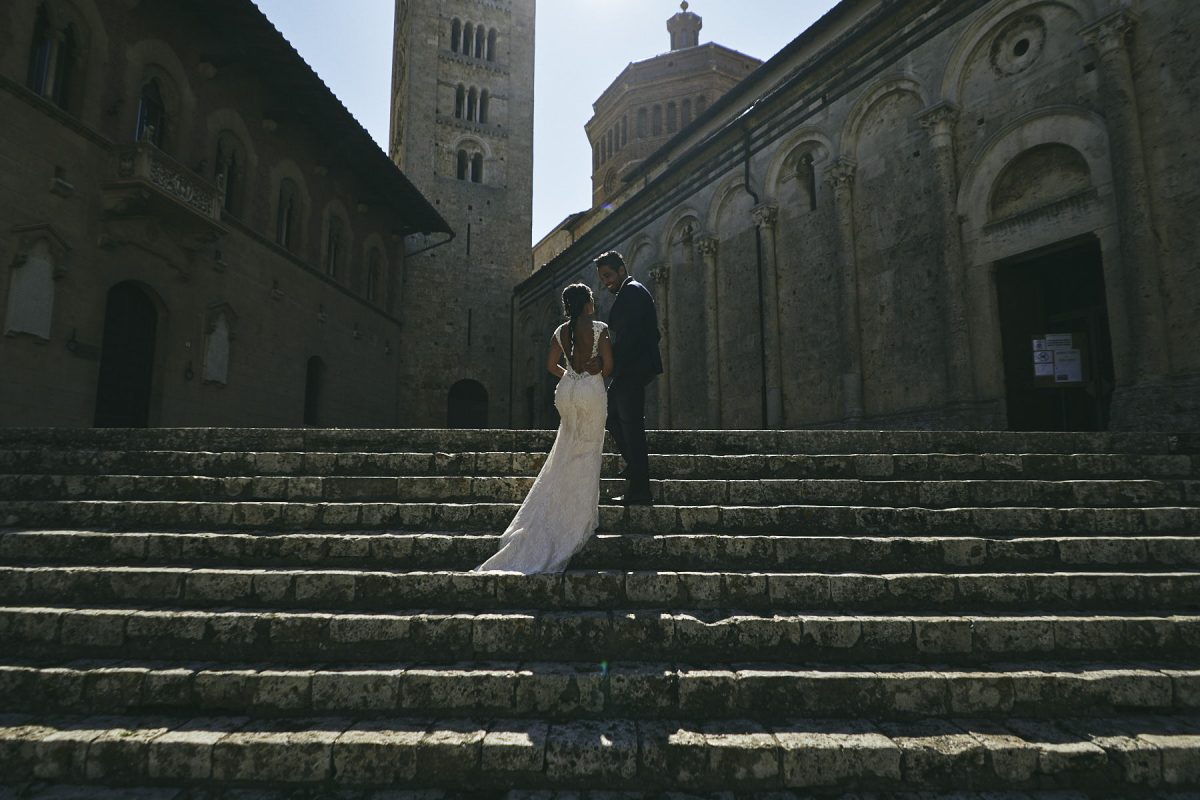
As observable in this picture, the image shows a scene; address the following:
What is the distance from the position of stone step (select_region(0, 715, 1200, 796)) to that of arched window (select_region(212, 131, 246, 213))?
14.3 m

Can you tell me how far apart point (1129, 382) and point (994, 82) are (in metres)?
5.50

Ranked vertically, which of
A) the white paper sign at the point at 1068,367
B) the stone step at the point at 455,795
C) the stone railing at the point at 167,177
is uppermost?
the stone railing at the point at 167,177

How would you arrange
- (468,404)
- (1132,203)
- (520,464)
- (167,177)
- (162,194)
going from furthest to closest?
1. (468,404)
2. (167,177)
3. (162,194)
4. (1132,203)
5. (520,464)

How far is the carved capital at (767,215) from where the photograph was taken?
1427cm

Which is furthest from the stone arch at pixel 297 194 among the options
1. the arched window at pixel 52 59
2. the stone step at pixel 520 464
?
the stone step at pixel 520 464

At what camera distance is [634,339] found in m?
4.82

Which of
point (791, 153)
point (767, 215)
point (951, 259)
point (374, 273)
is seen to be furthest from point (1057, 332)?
point (374, 273)

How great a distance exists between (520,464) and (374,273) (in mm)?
20144

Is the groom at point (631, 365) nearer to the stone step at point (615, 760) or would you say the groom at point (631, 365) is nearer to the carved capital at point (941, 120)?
the stone step at point (615, 760)

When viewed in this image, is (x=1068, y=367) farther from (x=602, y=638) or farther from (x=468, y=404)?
(x=468, y=404)

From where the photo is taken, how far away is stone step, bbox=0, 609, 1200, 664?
356cm

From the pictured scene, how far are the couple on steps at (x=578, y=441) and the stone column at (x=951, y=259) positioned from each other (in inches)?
306

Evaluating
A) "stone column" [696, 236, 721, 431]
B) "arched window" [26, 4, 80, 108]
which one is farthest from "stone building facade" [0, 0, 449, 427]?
"stone column" [696, 236, 721, 431]

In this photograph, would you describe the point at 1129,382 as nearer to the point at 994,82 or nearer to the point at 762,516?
the point at 994,82
